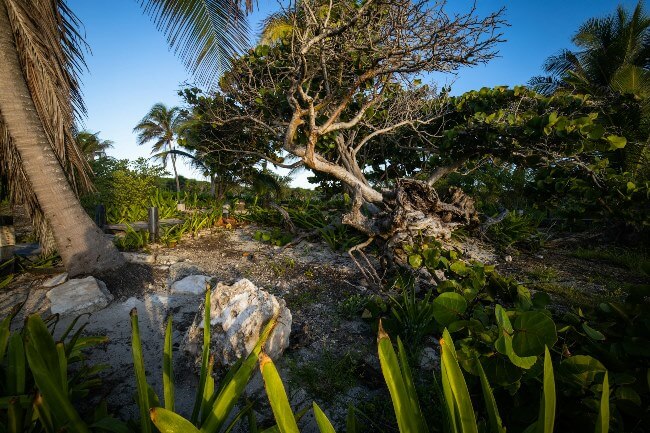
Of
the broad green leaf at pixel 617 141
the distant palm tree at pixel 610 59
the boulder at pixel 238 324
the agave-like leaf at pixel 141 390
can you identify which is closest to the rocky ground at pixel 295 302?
the boulder at pixel 238 324

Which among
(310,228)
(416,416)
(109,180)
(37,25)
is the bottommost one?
(416,416)

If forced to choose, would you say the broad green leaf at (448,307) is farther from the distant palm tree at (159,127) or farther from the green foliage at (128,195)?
the distant palm tree at (159,127)

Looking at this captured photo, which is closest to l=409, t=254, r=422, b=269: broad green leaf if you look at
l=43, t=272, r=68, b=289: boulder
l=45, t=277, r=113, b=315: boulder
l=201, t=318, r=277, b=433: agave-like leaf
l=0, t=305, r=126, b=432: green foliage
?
l=201, t=318, r=277, b=433: agave-like leaf

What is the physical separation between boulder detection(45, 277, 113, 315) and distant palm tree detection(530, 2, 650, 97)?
14259mm

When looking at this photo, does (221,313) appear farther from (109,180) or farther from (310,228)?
(109,180)

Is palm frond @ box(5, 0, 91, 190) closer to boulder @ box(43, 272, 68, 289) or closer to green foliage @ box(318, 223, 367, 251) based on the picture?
boulder @ box(43, 272, 68, 289)

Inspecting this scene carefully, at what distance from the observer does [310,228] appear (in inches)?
235

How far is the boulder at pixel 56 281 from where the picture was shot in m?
3.32

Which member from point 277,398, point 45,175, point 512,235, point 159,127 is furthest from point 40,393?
point 159,127

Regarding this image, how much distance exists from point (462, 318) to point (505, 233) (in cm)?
532

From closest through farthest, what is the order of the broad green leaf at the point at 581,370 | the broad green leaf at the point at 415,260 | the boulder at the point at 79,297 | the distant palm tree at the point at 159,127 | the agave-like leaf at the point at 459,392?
the agave-like leaf at the point at 459,392 → the broad green leaf at the point at 581,370 → the broad green leaf at the point at 415,260 → the boulder at the point at 79,297 → the distant palm tree at the point at 159,127

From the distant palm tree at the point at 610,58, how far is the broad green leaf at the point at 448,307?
12.7 m

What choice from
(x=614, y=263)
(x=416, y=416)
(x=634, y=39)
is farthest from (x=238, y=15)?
(x=634, y=39)

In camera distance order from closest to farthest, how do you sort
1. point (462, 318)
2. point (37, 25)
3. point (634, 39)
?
point (462, 318) < point (37, 25) < point (634, 39)
